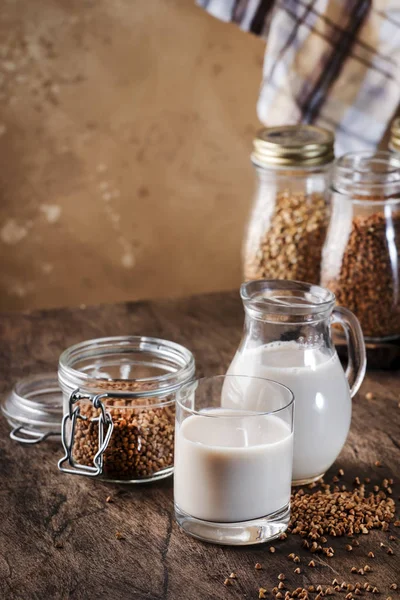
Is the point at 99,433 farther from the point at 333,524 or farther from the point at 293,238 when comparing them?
the point at 293,238

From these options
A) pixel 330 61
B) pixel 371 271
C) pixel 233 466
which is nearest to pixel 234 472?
pixel 233 466

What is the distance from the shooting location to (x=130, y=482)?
91cm

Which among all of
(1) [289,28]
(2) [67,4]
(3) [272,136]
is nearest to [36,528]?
(3) [272,136]

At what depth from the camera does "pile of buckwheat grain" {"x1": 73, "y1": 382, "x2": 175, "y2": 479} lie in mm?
895

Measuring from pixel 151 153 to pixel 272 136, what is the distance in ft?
2.06

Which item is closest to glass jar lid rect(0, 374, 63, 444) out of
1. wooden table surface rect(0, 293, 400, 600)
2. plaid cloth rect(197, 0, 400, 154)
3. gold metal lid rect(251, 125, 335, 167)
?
wooden table surface rect(0, 293, 400, 600)

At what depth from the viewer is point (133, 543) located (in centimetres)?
79

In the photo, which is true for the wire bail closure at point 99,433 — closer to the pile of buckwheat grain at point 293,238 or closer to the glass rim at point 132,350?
the glass rim at point 132,350

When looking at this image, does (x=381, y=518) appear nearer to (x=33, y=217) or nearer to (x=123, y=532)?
(x=123, y=532)

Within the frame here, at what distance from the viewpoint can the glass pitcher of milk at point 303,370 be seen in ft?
2.85

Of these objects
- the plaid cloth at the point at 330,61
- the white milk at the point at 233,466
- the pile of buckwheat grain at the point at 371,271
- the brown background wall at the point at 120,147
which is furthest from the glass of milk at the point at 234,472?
the brown background wall at the point at 120,147

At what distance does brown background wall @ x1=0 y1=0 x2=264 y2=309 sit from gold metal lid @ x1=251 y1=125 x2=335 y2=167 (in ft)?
1.92

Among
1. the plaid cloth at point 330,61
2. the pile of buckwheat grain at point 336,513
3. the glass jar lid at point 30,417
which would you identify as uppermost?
Answer: the plaid cloth at point 330,61

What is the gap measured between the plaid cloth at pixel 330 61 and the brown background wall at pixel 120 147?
0.72 ft
